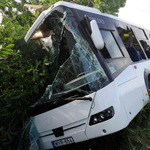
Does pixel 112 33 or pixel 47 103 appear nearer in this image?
pixel 47 103

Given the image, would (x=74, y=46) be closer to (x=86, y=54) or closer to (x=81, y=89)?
(x=86, y=54)

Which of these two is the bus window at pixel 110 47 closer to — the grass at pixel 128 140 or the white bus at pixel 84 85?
the white bus at pixel 84 85

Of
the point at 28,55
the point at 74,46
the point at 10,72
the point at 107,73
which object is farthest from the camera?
the point at 28,55

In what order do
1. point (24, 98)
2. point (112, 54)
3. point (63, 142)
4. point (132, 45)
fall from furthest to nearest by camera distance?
point (132, 45)
point (24, 98)
point (112, 54)
point (63, 142)

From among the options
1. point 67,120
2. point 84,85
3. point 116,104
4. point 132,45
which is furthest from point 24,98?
point 132,45

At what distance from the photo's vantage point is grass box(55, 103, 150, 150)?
106 inches

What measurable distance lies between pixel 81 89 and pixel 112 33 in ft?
4.65

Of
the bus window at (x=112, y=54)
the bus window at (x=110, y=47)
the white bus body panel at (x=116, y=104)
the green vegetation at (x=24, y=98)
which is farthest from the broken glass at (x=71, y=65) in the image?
the green vegetation at (x=24, y=98)

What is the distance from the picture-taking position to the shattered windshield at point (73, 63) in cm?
243

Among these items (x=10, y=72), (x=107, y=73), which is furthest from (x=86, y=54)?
(x=10, y=72)

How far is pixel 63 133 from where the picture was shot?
269cm

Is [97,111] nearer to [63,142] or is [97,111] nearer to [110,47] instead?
[63,142]

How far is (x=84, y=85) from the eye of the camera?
2.45 meters

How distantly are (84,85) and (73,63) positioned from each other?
1.46 ft
